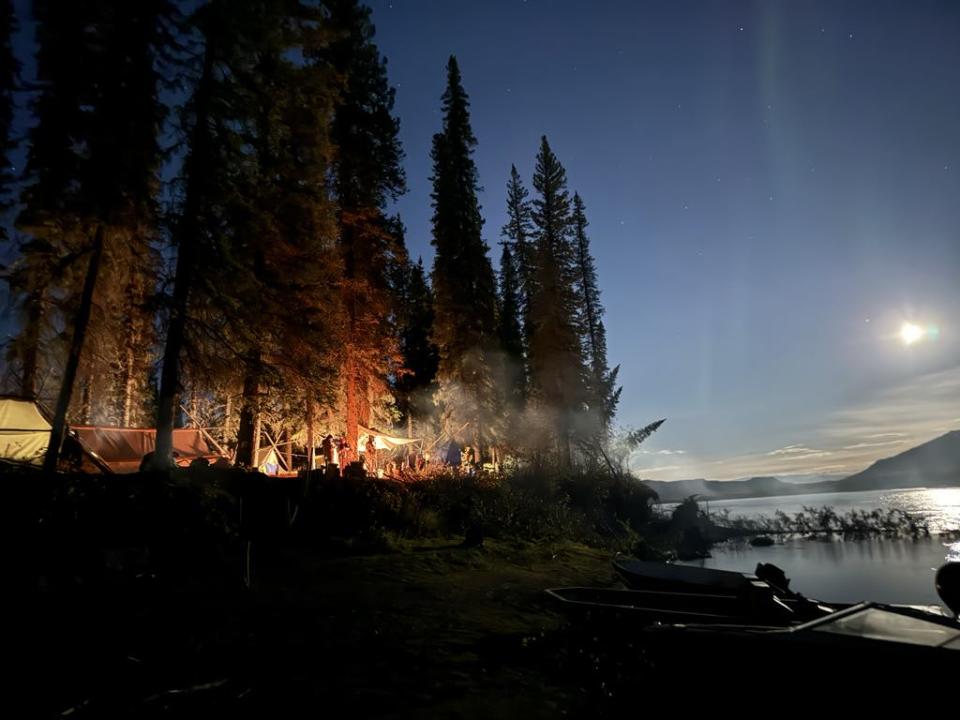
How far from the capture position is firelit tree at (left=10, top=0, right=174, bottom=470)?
13016mm

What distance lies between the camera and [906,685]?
4.29m

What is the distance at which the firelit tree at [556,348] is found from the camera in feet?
109

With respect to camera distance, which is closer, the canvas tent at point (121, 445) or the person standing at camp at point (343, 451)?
the canvas tent at point (121, 445)

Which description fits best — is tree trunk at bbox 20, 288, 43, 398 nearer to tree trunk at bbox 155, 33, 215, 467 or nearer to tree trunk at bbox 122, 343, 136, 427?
tree trunk at bbox 155, 33, 215, 467

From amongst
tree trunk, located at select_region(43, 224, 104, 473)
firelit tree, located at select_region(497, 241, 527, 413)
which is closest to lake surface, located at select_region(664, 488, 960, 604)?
firelit tree, located at select_region(497, 241, 527, 413)

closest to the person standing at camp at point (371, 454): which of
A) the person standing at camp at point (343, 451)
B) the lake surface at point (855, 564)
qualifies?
the person standing at camp at point (343, 451)

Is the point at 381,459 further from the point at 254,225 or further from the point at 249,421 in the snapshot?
the point at 254,225

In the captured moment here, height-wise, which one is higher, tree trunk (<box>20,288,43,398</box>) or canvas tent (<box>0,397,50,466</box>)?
tree trunk (<box>20,288,43,398</box>)

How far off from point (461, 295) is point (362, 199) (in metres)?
8.00

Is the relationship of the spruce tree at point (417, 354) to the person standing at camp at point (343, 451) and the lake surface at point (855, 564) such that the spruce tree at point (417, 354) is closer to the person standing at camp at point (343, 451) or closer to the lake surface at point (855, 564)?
the person standing at camp at point (343, 451)

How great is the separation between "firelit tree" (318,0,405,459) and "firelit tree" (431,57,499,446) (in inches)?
179

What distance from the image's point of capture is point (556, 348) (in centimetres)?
3419

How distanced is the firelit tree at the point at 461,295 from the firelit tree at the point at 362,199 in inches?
179

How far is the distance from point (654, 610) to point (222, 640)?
20.7 ft
